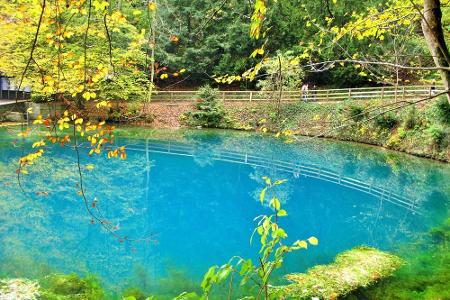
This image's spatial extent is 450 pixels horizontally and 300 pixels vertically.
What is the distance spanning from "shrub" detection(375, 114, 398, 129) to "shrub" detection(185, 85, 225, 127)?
943 cm

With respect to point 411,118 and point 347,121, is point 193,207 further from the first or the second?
point 347,121

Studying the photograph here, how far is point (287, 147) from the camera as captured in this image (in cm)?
1864

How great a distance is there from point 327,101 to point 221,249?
17821 millimetres

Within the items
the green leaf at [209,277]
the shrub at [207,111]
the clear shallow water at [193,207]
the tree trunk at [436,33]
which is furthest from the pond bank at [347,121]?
the green leaf at [209,277]

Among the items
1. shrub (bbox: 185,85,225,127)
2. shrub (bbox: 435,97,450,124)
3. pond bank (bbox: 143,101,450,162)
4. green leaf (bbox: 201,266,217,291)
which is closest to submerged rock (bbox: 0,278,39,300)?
green leaf (bbox: 201,266,217,291)

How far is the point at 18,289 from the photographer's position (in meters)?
4.89

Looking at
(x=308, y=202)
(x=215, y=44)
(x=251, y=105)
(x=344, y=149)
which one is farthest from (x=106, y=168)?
(x=215, y=44)

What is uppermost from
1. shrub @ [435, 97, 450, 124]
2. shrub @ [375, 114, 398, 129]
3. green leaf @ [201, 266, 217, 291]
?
shrub @ [435, 97, 450, 124]

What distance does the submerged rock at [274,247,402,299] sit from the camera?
5.25 metres

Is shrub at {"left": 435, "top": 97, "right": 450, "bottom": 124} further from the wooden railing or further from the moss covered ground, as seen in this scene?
the wooden railing

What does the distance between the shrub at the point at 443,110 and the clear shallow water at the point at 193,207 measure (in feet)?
5.71

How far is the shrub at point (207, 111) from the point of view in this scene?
2336cm

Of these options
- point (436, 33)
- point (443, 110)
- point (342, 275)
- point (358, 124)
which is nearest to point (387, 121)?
point (358, 124)

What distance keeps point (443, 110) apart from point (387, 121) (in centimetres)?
439
